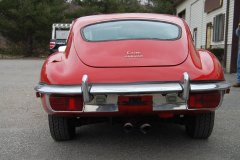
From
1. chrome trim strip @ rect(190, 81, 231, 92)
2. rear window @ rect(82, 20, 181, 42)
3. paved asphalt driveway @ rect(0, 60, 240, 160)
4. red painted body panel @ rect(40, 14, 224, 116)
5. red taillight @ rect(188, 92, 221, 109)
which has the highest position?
rear window @ rect(82, 20, 181, 42)

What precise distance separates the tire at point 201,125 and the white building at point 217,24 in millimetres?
8941

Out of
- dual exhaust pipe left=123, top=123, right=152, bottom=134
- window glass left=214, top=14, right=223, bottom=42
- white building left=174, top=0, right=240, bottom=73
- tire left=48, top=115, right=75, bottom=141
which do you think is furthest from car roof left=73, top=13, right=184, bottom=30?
window glass left=214, top=14, right=223, bottom=42

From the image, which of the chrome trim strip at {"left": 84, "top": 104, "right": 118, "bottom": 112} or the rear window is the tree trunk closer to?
the rear window

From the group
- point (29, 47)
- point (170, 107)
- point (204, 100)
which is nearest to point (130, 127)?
point (170, 107)

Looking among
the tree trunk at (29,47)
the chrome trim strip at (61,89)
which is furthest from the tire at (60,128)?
the tree trunk at (29,47)

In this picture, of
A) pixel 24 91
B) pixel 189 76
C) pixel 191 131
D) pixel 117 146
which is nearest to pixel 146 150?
pixel 117 146

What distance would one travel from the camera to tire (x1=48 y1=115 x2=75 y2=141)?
2.98m

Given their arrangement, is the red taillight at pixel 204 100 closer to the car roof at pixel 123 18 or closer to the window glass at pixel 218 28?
the car roof at pixel 123 18

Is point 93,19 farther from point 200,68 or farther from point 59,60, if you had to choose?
point 200,68

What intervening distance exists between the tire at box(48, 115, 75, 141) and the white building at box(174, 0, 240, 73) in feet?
31.4

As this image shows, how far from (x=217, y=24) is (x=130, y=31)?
11.8m

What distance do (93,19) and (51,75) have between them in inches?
39.5

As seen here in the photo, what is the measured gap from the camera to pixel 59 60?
2.96 m

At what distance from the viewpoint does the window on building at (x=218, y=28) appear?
13180mm
